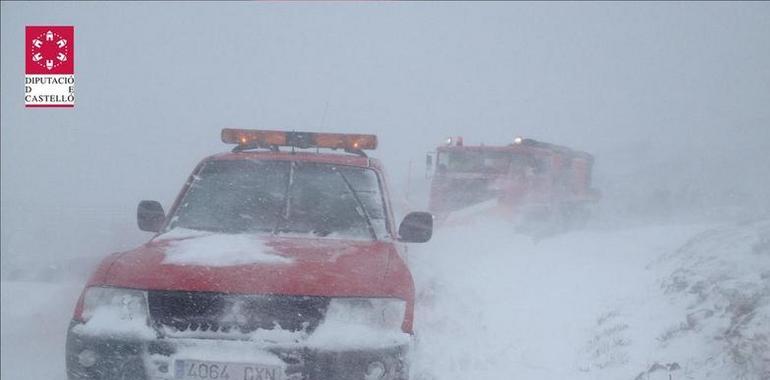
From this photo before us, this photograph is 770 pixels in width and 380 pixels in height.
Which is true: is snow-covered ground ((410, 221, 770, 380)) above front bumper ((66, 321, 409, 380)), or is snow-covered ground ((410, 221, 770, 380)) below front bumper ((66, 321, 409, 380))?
below

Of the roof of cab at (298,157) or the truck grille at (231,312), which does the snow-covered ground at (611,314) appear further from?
the truck grille at (231,312)

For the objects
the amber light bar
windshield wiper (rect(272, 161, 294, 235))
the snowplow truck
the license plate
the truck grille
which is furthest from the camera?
the snowplow truck

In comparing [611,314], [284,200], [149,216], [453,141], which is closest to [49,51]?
[149,216]

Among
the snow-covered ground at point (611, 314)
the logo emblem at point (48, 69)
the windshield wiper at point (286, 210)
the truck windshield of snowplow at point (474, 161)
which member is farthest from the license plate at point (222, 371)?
the truck windshield of snowplow at point (474, 161)

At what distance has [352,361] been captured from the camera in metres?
2.79

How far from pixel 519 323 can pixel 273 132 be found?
3.37 m

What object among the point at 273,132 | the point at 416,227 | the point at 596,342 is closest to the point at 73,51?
the point at 273,132

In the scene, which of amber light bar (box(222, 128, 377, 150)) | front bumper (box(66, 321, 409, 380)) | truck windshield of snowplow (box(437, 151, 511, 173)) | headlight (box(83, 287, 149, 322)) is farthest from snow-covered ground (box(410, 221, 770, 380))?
truck windshield of snowplow (box(437, 151, 511, 173))

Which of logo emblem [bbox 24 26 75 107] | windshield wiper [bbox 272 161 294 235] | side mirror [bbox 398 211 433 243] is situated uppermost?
logo emblem [bbox 24 26 75 107]

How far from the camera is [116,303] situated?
9.63ft

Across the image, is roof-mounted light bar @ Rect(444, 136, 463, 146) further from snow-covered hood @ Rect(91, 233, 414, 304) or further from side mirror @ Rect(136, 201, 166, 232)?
snow-covered hood @ Rect(91, 233, 414, 304)

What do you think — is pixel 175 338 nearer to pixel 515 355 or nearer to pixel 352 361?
pixel 352 361

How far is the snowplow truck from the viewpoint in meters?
13.6

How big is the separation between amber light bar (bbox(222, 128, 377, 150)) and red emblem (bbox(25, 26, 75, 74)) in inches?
131
